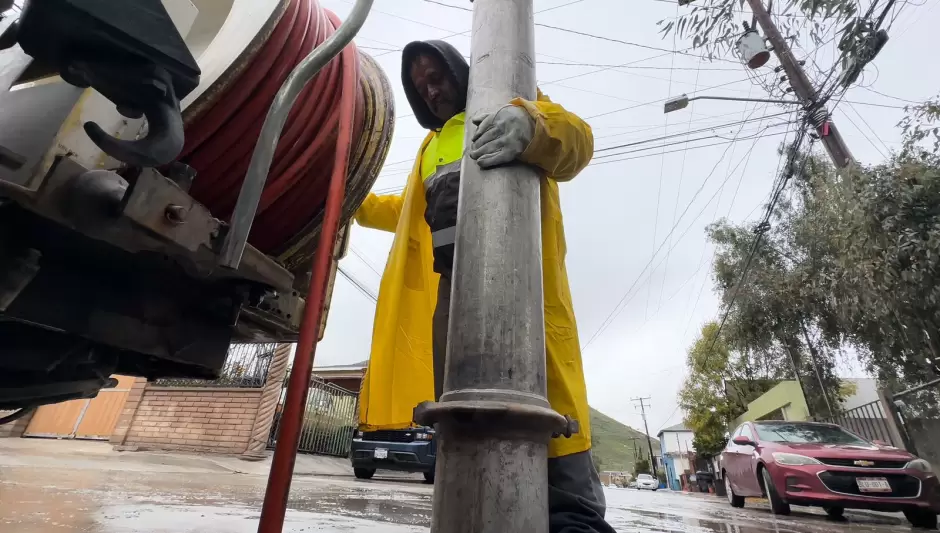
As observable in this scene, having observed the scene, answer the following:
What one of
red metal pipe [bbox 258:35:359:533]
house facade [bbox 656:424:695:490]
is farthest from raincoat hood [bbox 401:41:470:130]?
house facade [bbox 656:424:695:490]

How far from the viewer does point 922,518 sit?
17.3 feet

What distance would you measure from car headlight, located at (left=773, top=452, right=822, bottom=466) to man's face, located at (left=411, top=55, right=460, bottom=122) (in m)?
5.77

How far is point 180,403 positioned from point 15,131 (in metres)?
9.42

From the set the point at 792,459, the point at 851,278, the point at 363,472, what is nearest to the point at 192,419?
the point at 363,472

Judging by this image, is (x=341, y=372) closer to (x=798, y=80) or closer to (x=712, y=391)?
(x=798, y=80)

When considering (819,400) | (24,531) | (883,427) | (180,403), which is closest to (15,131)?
(24,531)

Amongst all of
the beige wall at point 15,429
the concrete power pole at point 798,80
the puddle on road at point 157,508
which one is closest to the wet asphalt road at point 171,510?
the puddle on road at point 157,508

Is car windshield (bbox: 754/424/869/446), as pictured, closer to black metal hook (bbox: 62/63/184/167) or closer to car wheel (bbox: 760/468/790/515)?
car wheel (bbox: 760/468/790/515)

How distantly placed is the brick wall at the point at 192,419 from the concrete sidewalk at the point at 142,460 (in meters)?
0.33

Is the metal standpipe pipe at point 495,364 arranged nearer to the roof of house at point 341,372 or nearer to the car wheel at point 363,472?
the car wheel at point 363,472

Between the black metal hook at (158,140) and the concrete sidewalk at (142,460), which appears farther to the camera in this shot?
the concrete sidewalk at (142,460)

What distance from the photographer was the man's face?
2.13 meters

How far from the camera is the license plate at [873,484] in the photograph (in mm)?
5082

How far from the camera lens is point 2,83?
111cm
